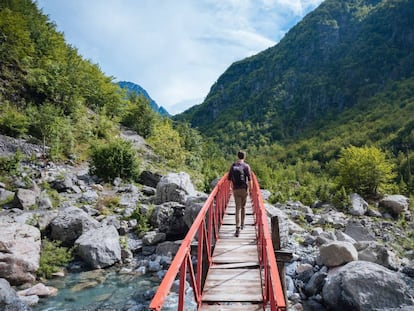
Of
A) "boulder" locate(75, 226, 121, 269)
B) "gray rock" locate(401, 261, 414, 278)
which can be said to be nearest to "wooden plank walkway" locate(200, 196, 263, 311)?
"boulder" locate(75, 226, 121, 269)

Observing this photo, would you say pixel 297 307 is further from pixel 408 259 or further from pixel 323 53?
pixel 323 53

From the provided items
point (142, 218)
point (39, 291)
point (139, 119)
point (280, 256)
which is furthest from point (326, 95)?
point (39, 291)

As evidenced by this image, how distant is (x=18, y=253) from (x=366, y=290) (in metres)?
10.3

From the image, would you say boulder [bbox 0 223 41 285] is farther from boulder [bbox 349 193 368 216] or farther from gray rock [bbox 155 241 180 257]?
boulder [bbox 349 193 368 216]

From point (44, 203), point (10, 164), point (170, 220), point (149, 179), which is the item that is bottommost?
point (170, 220)

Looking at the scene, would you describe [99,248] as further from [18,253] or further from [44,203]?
[44,203]

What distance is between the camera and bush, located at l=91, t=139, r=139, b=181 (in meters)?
20.2

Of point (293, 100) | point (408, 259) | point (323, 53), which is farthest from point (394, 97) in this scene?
point (408, 259)

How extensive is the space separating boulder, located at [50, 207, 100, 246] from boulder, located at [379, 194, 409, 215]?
2206 cm

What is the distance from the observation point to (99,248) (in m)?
11.2

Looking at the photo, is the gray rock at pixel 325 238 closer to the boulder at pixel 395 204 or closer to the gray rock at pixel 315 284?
the gray rock at pixel 315 284

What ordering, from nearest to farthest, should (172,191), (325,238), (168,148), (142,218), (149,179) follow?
(325,238), (142,218), (172,191), (149,179), (168,148)

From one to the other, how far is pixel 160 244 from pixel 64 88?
18.7 meters

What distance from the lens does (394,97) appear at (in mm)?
102312
